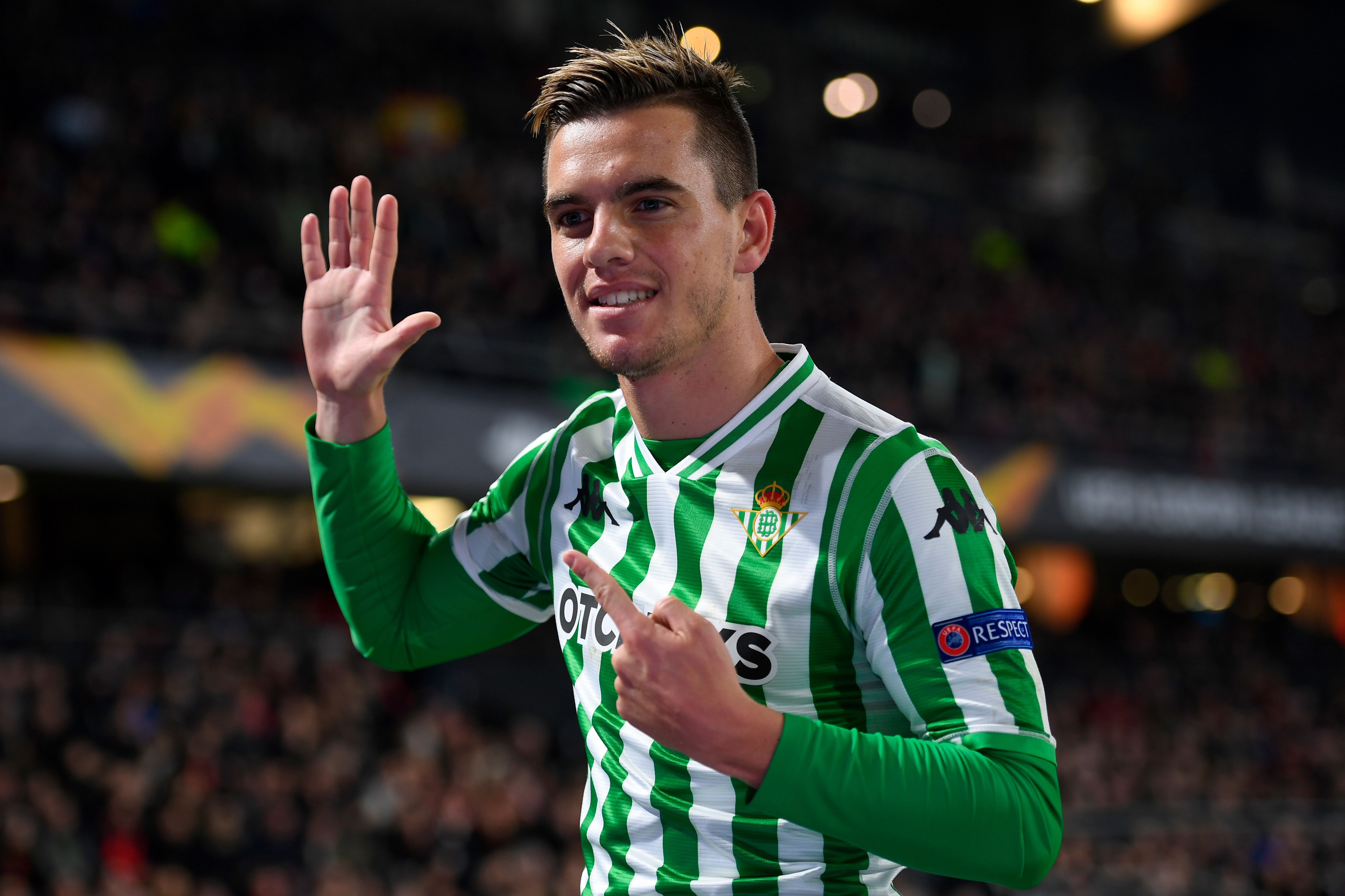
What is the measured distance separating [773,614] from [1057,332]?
17.4 metres

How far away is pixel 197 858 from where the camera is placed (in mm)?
7480

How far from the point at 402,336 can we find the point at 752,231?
0.68m

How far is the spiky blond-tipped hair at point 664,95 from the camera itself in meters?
2.01

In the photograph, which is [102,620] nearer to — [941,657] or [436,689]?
[436,689]

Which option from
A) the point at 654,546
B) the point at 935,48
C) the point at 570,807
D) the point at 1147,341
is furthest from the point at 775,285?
the point at 654,546

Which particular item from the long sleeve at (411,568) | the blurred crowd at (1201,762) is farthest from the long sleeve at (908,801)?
the blurred crowd at (1201,762)

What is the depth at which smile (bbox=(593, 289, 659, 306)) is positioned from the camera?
6.45 feet

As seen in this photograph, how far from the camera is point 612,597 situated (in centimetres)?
Result: 166

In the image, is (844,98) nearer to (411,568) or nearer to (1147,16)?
(1147,16)

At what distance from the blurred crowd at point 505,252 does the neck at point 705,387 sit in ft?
28.8

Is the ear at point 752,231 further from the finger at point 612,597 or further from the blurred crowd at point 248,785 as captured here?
the blurred crowd at point 248,785

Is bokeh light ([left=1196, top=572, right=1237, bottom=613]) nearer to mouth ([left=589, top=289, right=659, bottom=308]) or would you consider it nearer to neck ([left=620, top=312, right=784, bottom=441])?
neck ([left=620, top=312, right=784, bottom=441])

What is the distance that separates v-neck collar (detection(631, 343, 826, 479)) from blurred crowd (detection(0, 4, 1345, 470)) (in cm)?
885

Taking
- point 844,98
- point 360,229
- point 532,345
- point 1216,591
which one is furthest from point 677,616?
point 1216,591
